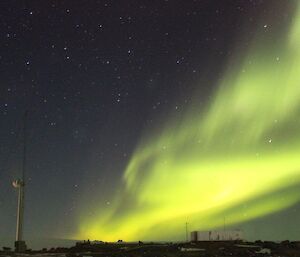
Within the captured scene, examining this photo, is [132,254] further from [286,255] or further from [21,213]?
[21,213]

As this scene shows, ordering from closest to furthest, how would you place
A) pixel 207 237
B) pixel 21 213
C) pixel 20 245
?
1. pixel 20 245
2. pixel 21 213
3. pixel 207 237

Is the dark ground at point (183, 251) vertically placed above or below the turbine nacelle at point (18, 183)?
below

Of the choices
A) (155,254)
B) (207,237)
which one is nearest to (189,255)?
(155,254)

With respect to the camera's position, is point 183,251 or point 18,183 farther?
point 18,183

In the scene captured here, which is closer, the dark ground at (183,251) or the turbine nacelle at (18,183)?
the dark ground at (183,251)

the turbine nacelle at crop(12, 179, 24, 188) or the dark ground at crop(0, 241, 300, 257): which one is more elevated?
the turbine nacelle at crop(12, 179, 24, 188)

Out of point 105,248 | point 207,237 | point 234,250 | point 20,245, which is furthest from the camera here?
point 207,237

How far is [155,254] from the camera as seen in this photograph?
53.0 metres

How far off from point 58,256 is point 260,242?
90.0 feet

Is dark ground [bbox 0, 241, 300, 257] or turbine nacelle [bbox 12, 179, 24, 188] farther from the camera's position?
turbine nacelle [bbox 12, 179, 24, 188]

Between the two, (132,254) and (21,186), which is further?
(21,186)

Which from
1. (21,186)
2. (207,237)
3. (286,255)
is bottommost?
(286,255)

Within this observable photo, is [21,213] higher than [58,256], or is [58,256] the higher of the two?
[21,213]

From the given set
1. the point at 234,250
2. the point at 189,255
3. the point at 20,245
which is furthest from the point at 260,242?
the point at 20,245
